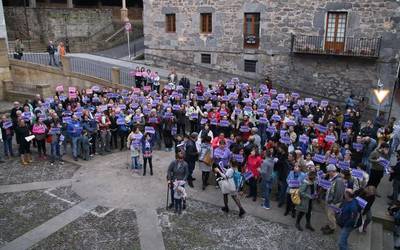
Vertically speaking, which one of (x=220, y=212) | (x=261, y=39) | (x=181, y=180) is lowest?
(x=220, y=212)

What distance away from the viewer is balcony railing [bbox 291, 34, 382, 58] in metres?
19.6

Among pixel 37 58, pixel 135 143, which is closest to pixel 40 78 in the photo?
pixel 37 58

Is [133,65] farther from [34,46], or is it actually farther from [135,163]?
[135,163]

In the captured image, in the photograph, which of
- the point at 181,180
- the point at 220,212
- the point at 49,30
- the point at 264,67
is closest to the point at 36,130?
the point at 181,180

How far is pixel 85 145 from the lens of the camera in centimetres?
1326

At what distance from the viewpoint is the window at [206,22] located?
24.6m

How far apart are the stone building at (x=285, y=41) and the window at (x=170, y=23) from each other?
7cm

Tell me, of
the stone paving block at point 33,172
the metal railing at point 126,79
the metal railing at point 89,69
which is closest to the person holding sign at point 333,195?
the stone paving block at point 33,172

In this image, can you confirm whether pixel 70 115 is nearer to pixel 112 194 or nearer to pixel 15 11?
pixel 112 194

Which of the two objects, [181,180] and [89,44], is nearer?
[181,180]

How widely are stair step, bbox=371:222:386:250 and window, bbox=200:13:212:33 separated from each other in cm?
1780

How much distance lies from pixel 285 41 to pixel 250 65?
2.82 meters

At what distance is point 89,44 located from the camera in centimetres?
3403

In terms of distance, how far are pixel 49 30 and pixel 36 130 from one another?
22.6 meters
